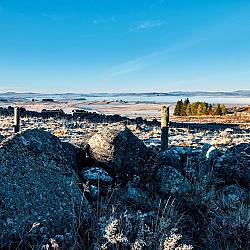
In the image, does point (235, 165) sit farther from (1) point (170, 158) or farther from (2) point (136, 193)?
(2) point (136, 193)

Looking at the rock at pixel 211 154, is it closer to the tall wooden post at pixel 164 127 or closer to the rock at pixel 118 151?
the rock at pixel 118 151

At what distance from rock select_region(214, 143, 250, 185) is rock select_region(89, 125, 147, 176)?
1.35m

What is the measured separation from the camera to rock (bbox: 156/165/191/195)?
538cm

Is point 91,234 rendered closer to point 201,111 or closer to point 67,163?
point 67,163

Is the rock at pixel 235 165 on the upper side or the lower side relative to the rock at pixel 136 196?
→ upper

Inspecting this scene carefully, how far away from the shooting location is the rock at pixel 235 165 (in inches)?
239

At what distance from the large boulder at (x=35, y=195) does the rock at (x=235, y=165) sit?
2701 millimetres

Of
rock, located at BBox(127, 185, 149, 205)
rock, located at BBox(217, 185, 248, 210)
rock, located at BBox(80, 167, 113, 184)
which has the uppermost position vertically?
rock, located at BBox(80, 167, 113, 184)

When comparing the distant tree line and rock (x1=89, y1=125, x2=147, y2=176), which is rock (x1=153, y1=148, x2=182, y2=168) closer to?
rock (x1=89, y1=125, x2=147, y2=176)

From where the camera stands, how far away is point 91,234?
386 centimetres

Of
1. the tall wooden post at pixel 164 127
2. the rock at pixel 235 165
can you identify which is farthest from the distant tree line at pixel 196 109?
Answer: the rock at pixel 235 165

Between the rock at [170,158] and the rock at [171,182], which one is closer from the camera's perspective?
the rock at [171,182]

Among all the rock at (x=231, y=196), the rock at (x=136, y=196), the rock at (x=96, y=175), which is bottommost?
the rock at (x=231, y=196)

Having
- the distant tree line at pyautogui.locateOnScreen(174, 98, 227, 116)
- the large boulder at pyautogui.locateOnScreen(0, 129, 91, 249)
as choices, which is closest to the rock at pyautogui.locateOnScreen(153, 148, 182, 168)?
the large boulder at pyautogui.locateOnScreen(0, 129, 91, 249)
